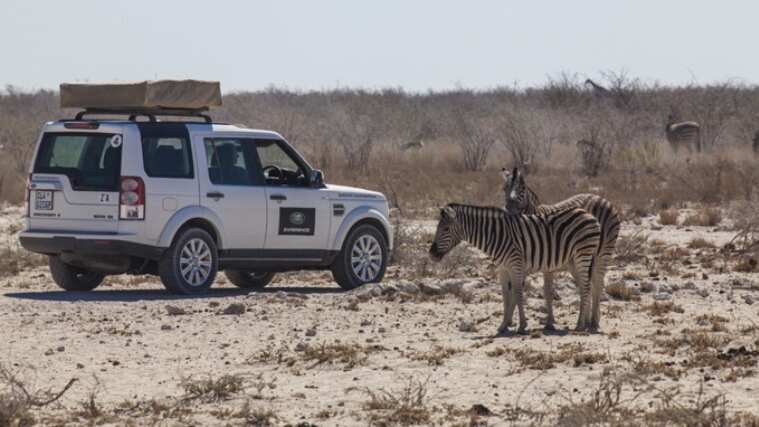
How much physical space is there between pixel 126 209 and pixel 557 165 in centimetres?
2619

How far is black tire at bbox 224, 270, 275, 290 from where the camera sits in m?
19.5

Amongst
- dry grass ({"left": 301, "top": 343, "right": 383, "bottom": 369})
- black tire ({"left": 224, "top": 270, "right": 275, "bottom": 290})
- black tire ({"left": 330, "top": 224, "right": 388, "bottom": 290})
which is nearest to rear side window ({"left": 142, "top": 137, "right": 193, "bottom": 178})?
black tire ({"left": 330, "top": 224, "right": 388, "bottom": 290})

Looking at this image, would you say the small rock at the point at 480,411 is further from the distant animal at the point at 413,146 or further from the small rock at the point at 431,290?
the distant animal at the point at 413,146

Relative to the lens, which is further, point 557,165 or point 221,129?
point 557,165

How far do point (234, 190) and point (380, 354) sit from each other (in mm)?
4695

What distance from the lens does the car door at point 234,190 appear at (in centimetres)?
1758

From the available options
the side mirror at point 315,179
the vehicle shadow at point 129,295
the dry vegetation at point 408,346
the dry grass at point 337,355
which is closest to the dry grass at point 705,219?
the dry vegetation at point 408,346

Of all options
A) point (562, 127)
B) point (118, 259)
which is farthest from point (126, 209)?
point (562, 127)

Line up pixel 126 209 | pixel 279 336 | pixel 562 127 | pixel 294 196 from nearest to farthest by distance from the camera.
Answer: pixel 279 336, pixel 126 209, pixel 294 196, pixel 562 127

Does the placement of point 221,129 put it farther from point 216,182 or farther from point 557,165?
point 557,165

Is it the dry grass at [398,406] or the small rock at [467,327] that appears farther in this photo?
the small rock at [467,327]

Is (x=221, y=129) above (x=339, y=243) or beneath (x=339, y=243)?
above

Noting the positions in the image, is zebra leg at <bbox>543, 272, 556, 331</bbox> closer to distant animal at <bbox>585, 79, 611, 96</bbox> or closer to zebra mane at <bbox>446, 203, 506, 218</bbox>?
zebra mane at <bbox>446, 203, 506, 218</bbox>

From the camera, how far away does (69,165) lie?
680 inches
